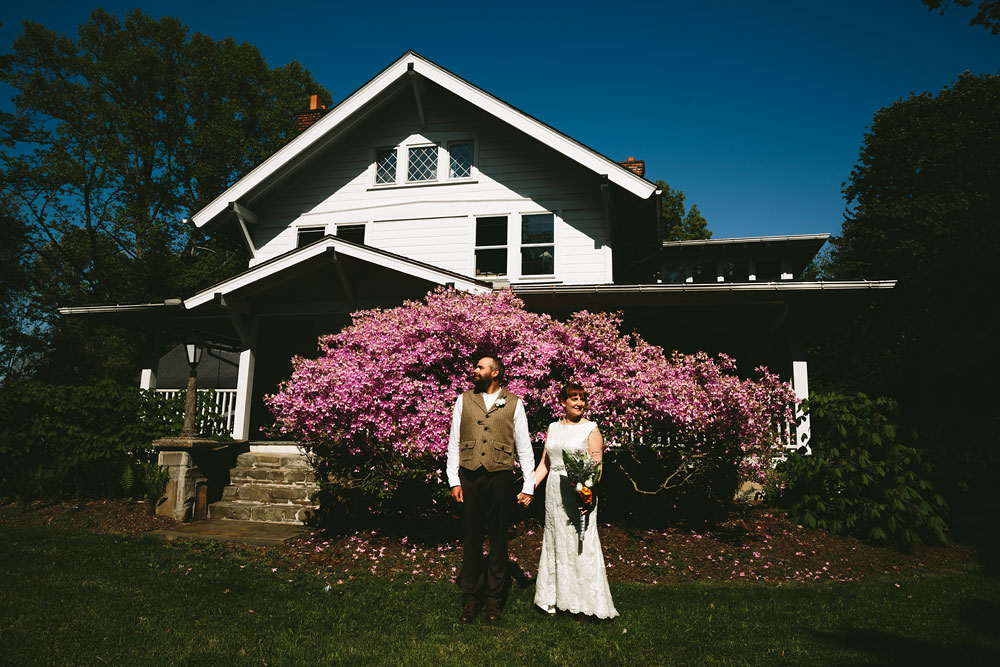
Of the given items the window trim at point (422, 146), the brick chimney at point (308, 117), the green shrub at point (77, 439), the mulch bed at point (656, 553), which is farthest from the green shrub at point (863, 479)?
the brick chimney at point (308, 117)

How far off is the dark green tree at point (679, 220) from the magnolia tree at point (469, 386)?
24.8 metres

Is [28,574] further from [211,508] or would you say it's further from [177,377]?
→ [177,377]

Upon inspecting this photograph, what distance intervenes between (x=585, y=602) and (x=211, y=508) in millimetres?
6647

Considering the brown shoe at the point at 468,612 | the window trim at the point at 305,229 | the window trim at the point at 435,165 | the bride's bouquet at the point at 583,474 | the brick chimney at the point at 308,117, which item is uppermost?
the brick chimney at the point at 308,117

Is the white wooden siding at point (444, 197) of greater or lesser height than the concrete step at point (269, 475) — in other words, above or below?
above

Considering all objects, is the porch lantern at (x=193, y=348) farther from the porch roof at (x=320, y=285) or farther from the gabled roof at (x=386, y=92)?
the gabled roof at (x=386, y=92)

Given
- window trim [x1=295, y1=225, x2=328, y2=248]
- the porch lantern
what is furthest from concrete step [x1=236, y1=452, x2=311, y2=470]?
window trim [x1=295, y1=225, x2=328, y2=248]

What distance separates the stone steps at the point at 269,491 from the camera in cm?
849

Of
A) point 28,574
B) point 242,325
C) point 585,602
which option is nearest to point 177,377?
point 242,325

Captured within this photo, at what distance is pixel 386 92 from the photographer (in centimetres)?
1322

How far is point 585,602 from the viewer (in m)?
4.44

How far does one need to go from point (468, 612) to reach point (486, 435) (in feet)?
4.42

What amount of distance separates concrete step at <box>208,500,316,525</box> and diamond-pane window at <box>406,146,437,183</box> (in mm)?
8056

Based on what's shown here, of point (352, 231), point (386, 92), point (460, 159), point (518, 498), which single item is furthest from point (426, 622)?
point (386, 92)
